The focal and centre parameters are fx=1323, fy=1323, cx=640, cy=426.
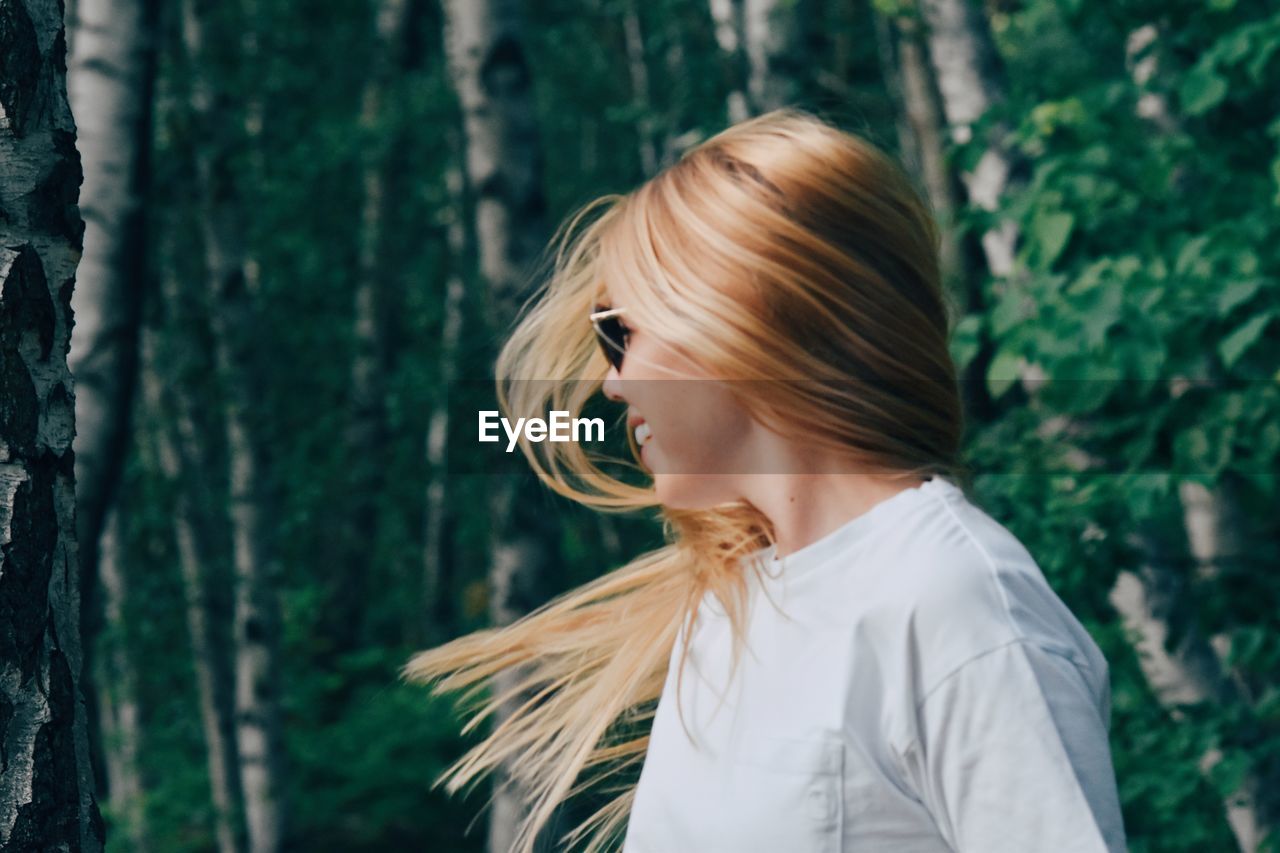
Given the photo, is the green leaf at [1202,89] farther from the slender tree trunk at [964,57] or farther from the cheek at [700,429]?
the cheek at [700,429]

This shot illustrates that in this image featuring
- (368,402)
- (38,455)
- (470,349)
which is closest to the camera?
(38,455)

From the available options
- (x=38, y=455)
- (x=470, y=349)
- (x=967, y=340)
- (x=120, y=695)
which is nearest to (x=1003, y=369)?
(x=967, y=340)

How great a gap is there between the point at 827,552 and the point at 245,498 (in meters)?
7.09

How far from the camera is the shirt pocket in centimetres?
140

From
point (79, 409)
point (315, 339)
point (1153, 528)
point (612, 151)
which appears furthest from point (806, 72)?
point (612, 151)

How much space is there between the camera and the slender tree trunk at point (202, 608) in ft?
28.2

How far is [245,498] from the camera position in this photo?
813cm

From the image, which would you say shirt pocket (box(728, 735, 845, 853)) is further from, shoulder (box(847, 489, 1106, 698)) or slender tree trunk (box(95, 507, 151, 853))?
slender tree trunk (box(95, 507, 151, 853))

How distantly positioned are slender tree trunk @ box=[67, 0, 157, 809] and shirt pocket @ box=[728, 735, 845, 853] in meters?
1.87

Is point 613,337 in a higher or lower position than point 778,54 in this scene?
lower

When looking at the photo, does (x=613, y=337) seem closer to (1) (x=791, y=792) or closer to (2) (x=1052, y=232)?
(1) (x=791, y=792)

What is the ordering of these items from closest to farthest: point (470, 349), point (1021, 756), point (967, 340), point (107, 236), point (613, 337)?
point (1021, 756) → point (613, 337) → point (107, 236) → point (967, 340) → point (470, 349)

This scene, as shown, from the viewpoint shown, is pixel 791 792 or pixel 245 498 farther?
pixel 245 498

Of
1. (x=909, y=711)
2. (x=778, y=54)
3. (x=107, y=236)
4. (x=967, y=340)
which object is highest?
(x=778, y=54)
